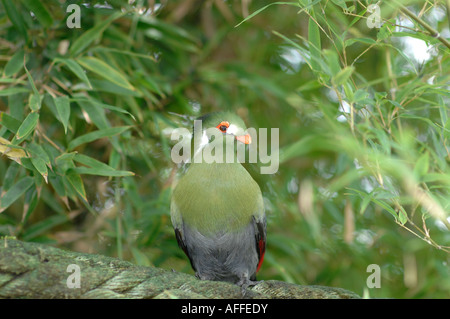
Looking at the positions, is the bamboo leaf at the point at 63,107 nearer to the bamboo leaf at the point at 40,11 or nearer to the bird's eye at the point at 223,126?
the bamboo leaf at the point at 40,11

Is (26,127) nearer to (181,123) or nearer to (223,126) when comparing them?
(223,126)

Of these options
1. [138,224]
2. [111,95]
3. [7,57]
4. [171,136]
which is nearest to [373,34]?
[171,136]

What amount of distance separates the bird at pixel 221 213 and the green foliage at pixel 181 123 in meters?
0.34

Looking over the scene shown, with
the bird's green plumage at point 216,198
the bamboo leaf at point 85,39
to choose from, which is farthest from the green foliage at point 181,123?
the bird's green plumage at point 216,198

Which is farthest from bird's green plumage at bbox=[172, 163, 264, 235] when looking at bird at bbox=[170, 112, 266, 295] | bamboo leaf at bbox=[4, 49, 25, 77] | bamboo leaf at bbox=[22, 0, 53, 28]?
bamboo leaf at bbox=[22, 0, 53, 28]

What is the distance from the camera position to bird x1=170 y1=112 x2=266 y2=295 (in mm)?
2271

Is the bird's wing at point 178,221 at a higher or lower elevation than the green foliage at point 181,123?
lower

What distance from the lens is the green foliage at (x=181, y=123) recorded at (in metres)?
2.55

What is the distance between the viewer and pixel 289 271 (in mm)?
3395

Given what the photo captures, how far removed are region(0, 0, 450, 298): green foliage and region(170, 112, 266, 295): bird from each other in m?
0.34

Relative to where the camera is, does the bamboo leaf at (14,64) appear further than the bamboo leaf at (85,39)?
No

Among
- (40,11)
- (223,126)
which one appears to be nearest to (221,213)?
(223,126)

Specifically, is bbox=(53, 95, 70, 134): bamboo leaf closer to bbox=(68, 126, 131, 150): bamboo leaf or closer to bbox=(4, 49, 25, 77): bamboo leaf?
bbox=(68, 126, 131, 150): bamboo leaf

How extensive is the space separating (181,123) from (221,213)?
1253 mm
